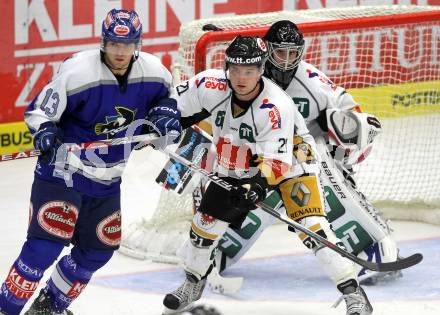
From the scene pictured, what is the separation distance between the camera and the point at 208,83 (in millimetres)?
5504

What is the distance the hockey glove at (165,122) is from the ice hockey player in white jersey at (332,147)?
2.45 feet

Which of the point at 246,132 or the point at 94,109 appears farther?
the point at 246,132

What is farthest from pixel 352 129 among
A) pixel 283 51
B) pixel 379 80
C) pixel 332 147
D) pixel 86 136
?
pixel 379 80

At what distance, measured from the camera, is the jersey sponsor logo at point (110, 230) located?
5305 mm

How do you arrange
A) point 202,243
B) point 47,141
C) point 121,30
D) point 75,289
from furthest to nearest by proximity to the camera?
point 202,243 → point 75,289 → point 121,30 → point 47,141

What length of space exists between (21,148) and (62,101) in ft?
10.4

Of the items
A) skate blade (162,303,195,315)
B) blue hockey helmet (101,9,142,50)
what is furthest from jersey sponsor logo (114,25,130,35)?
skate blade (162,303,195,315)

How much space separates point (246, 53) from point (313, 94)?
0.80 meters

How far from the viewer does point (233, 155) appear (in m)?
5.49

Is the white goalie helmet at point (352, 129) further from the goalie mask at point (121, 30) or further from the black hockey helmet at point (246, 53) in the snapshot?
the goalie mask at point (121, 30)

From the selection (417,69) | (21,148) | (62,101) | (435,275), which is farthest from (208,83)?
(417,69)

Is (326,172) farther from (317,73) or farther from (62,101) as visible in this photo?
(62,101)

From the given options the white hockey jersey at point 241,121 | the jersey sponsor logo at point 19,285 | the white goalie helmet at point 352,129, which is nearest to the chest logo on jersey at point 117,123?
the white hockey jersey at point 241,121

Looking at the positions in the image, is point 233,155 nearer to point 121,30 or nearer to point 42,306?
point 121,30
